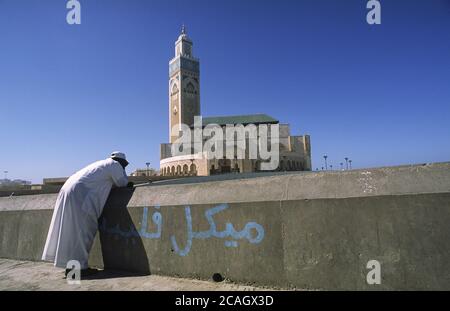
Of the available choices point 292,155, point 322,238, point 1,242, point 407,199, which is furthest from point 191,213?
point 292,155

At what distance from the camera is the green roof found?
291 feet

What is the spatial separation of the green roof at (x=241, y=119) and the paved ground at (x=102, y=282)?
8477cm

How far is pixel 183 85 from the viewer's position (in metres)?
90.8

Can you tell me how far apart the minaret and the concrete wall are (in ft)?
279

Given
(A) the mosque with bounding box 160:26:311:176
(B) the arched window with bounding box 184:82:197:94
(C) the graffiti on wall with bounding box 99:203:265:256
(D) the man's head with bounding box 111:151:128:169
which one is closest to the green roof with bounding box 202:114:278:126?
(A) the mosque with bounding box 160:26:311:176

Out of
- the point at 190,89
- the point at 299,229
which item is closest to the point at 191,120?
the point at 190,89

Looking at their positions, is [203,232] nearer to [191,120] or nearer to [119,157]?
[119,157]

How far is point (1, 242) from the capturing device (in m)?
5.33

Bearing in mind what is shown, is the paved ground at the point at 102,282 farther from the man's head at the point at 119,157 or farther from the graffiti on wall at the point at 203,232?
the man's head at the point at 119,157

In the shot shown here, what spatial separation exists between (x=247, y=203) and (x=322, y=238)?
31.9 inches

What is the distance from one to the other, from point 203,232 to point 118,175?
1.75 metres

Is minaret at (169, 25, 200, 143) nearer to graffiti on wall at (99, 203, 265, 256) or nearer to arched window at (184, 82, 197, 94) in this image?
arched window at (184, 82, 197, 94)

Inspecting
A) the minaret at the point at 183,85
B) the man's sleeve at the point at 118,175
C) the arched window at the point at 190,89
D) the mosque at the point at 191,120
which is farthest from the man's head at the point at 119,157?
the arched window at the point at 190,89

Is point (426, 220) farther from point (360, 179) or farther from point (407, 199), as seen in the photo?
point (360, 179)
